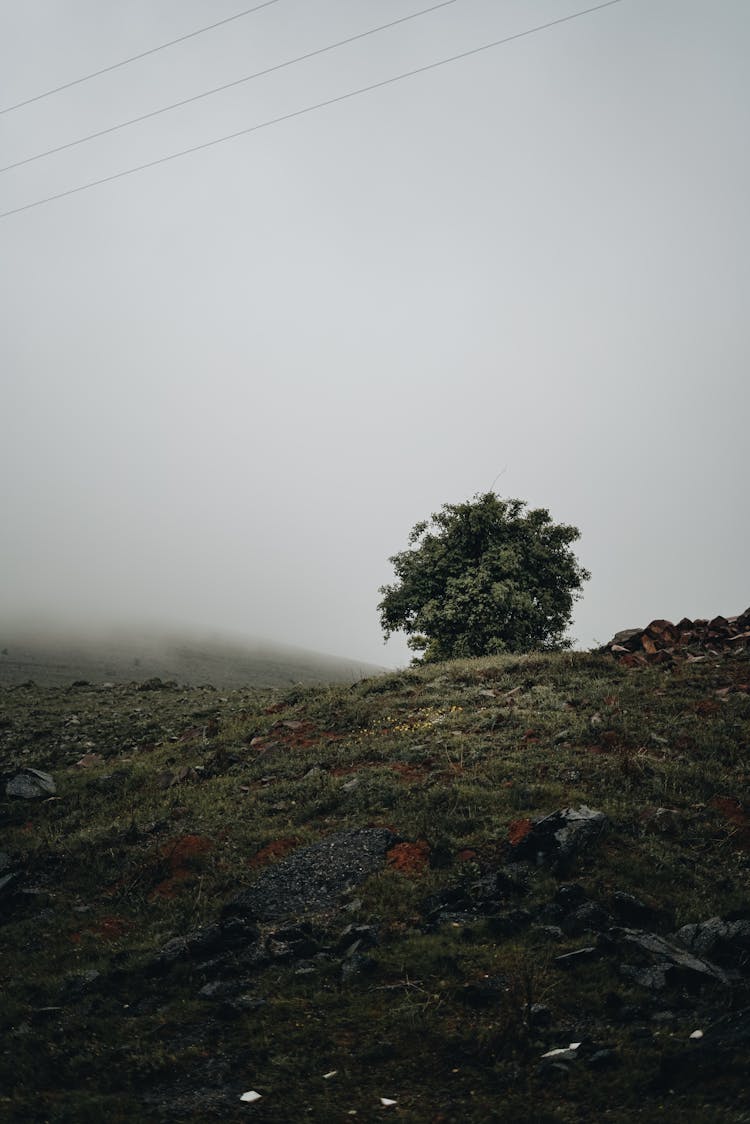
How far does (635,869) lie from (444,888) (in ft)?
9.32

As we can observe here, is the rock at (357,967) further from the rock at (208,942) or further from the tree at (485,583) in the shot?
the tree at (485,583)

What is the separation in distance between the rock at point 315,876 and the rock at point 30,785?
26.3 ft

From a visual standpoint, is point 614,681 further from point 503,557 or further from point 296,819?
point 503,557

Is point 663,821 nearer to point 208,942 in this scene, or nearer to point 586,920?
point 586,920

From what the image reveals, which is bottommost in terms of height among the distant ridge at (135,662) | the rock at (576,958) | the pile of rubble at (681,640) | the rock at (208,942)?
the distant ridge at (135,662)

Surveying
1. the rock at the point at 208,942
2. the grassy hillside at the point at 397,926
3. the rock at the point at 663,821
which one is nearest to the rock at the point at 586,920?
the grassy hillside at the point at 397,926

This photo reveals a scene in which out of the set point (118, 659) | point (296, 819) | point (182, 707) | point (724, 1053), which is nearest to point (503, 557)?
point (182, 707)

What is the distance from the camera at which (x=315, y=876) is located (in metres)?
9.98

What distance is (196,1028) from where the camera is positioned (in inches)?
263

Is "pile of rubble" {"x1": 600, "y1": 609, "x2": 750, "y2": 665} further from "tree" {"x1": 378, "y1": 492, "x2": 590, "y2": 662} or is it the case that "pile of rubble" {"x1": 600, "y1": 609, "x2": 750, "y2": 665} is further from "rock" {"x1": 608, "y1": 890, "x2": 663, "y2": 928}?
"rock" {"x1": 608, "y1": 890, "x2": 663, "y2": 928}

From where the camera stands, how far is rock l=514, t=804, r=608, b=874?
9.47 meters

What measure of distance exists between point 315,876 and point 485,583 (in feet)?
78.7

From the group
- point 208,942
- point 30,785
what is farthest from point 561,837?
point 30,785

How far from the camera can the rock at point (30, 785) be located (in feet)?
49.3
